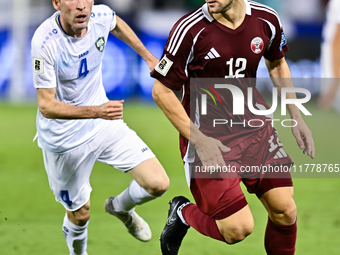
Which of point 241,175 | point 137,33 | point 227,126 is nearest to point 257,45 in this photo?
point 227,126

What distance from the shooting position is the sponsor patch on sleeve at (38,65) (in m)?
A: 3.83

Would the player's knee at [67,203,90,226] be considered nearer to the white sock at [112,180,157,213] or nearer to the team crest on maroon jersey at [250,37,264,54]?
the white sock at [112,180,157,213]

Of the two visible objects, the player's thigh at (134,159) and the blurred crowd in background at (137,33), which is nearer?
the player's thigh at (134,159)

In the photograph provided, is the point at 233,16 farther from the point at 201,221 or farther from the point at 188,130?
the point at 201,221

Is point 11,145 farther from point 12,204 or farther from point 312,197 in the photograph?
point 312,197

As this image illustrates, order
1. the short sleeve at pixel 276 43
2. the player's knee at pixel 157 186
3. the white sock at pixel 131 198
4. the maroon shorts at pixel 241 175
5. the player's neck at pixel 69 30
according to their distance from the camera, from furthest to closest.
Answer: the white sock at pixel 131 198
the player's knee at pixel 157 186
the player's neck at pixel 69 30
the short sleeve at pixel 276 43
the maroon shorts at pixel 241 175

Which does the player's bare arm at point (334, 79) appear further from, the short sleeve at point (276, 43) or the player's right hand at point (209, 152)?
the player's right hand at point (209, 152)

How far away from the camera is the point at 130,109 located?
11.7m

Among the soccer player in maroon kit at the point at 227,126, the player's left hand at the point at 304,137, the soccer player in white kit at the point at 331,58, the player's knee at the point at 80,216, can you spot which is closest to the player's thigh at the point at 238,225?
the soccer player in maroon kit at the point at 227,126

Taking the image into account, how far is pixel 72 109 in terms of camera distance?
3770 millimetres

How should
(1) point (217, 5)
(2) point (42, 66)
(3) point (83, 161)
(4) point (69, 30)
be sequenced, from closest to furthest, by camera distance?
(1) point (217, 5) → (2) point (42, 66) → (4) point (69, 30) → (3) point (83, 161)

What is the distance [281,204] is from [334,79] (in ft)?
30.2

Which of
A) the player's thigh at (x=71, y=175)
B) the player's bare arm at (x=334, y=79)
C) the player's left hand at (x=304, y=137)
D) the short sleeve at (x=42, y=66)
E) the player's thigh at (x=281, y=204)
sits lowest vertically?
the player's bare arm at (x=334, y=79)

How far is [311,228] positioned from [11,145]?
5652 mm
